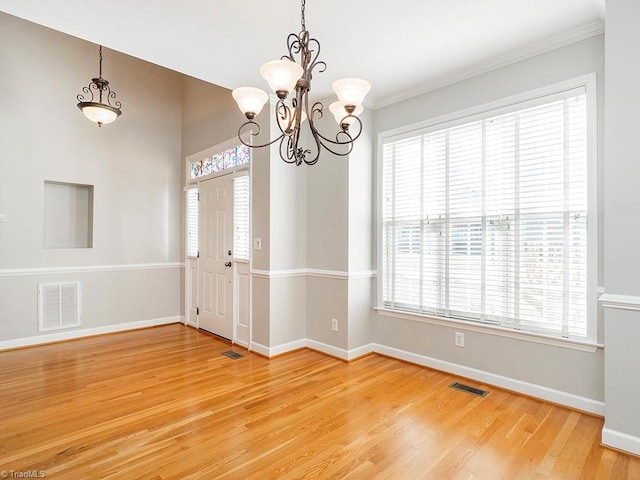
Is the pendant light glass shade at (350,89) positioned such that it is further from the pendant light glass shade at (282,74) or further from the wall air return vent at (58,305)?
the wall air return vent at (58,305)

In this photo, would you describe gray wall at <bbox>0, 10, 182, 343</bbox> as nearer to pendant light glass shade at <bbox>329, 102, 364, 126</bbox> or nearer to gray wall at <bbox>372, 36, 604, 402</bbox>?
gray wall at <bbox>372, 36, 604, 402</bbox>

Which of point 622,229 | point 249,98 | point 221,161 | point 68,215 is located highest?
point 221,161

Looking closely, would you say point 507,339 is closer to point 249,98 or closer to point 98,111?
point 249,98

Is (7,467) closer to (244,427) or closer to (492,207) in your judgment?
(244,427)

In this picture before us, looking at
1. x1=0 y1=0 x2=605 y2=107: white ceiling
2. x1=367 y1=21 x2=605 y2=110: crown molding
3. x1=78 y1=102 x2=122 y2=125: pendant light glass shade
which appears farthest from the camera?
x1=78 y1=102 x2=122 y2=125: pendant light glass shade

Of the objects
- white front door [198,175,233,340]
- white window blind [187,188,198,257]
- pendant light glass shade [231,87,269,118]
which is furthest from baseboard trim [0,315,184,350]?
pendant light glass shade [231,87,269,118]

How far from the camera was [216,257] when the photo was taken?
15.5ft

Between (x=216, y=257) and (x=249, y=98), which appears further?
(x=216, y=257)

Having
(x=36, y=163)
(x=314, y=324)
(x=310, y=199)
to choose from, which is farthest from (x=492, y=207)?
(x=36, y=163)

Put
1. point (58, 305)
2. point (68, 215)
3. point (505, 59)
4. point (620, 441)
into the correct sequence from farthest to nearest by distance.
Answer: point (68, 215) → point (58, 305) → point (505, 59) → point (620, 441)

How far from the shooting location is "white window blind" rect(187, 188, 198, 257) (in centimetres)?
521

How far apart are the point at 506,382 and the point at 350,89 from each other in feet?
8.70

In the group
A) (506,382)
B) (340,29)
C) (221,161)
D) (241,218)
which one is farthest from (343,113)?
(221,161)

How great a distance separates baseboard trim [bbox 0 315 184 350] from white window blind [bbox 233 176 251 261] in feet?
6.27
